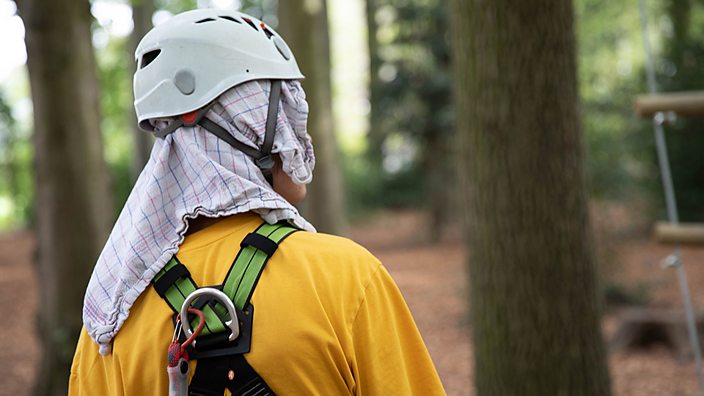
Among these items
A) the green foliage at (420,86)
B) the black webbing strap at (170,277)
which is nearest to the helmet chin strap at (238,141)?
the black webbing strap at (170,277)

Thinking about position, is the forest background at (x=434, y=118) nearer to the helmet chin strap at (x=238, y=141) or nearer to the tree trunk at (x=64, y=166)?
the tree trunk at (x=64, y=166)

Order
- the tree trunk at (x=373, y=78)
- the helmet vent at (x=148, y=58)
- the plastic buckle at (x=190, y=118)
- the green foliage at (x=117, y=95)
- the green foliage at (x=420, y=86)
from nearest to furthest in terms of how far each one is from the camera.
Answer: the plastic buckle at (x=190, y=118)
the helmet vent at (x=148, y=58)
the green foliage at (x=420, y=86)
the green foliage at (x=117, y=95)
the tree trunk at (x=373, y=78)

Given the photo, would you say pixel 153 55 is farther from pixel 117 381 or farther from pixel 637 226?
pixel 637 226

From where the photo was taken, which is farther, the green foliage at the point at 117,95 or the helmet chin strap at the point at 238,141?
the green foliage at the point at 117,95

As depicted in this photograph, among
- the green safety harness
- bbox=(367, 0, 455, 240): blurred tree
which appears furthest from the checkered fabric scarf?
bbox=(367, 0, 455, 240): blurred tree

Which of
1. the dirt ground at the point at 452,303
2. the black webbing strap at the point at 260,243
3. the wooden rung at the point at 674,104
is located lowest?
the dirt ground at the point at 452,303

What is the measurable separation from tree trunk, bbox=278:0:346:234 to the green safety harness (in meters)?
9.98

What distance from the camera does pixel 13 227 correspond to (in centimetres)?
2916

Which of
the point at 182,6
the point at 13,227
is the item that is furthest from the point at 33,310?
the point at 13,227

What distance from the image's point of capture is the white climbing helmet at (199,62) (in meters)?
1.86

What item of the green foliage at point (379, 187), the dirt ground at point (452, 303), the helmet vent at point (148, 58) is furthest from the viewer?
the green foliage at point (379, 187)

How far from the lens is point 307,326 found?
1673mm

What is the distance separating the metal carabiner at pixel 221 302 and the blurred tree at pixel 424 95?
16148 mm

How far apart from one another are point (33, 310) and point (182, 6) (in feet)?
21.9
